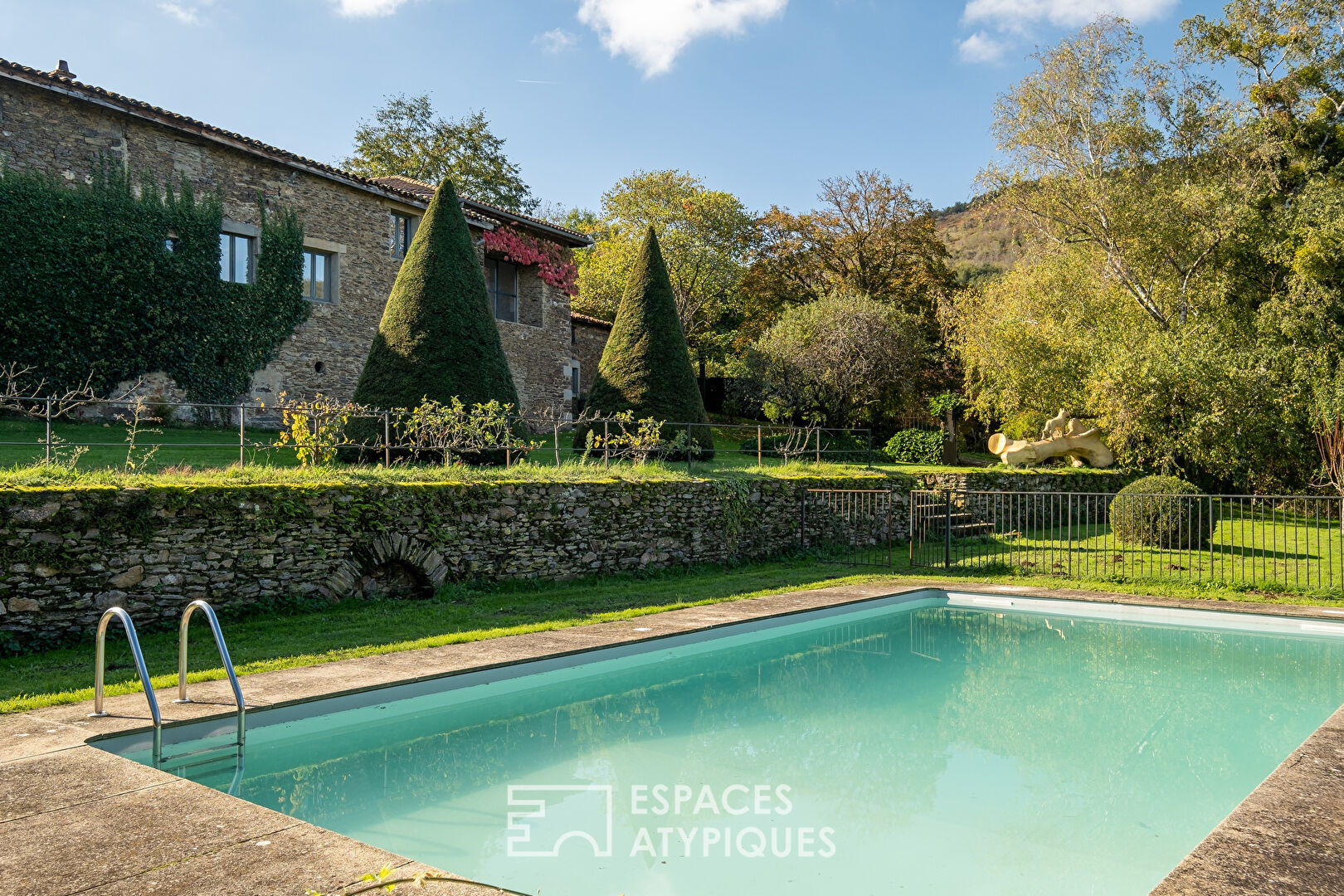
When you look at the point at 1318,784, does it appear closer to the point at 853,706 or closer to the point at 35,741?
the point at 853,706

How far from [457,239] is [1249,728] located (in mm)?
13788

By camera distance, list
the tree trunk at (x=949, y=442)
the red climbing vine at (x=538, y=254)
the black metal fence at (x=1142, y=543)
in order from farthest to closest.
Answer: the tree trunk at (x=949, y=442), the red climbing vine at (x=538, y=254), the black metal fence at (x=1142, y=543)

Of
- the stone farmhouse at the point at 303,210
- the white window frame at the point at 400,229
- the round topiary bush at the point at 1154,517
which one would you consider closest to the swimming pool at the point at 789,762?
the round topiary bush at the point at 1154,517

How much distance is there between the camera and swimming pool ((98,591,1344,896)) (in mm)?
4488

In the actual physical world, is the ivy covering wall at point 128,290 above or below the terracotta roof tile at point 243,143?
below

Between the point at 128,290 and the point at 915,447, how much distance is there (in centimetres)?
2235

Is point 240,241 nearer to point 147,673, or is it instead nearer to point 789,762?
point 147,673

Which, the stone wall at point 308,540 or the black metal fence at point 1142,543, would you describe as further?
the black metal fence at point 1142,543

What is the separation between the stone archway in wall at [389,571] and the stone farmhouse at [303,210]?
32.4 feet

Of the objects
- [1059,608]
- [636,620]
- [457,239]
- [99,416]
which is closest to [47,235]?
[99,416]

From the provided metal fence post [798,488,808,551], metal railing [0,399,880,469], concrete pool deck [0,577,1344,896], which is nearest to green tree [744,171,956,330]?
metal railing [0,399,880,469]

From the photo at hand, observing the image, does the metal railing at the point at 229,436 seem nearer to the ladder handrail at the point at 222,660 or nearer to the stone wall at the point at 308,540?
the stone wall at the point at 308,540

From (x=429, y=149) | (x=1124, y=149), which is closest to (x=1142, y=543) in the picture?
(x=1124, y=149)

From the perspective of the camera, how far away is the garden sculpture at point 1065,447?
22.3 metres
